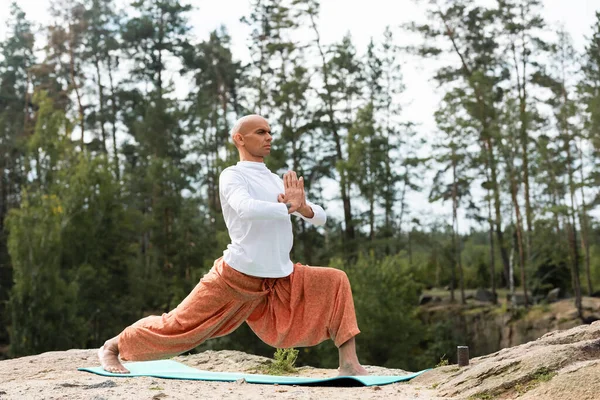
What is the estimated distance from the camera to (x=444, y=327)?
2331cm

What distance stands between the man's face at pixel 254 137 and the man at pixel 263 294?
0.45 feet

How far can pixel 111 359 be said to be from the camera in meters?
5.80

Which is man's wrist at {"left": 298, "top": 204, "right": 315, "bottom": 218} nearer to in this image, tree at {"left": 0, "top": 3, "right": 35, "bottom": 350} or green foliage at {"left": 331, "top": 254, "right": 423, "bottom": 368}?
green foliage at {"left": 331, "top": 254, "right": 423, "bottom": 368}

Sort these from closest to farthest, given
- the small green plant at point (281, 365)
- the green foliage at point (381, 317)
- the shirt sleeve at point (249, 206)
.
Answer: the shirt sleeve at point (249, 206)
the small green plant at point (281, 365)
the green foliage at point (381, 317)

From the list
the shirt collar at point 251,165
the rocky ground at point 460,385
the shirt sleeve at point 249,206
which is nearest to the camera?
the rocky ground at point 460,385

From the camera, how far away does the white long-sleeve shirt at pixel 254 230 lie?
531cm

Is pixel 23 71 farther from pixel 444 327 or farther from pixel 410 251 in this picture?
pixel 444 327

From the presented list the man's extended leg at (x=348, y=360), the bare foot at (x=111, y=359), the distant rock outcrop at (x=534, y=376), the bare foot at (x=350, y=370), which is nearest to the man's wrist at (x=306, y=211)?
the man's extended leg at (x=348, y=360)

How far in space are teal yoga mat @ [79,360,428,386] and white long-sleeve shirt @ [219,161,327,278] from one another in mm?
788

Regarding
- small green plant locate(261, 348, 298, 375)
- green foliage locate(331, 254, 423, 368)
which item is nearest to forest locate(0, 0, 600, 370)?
green foliage locate(331, 254, 423, 368)

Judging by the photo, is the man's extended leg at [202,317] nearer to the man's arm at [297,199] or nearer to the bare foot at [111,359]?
the bare foot at [111,359]

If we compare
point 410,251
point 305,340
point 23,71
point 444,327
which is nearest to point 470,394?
point 305,340

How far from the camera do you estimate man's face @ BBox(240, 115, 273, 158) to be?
5.68 metres

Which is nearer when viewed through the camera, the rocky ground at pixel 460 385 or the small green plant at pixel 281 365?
the rocky ground at pixel 460 385
